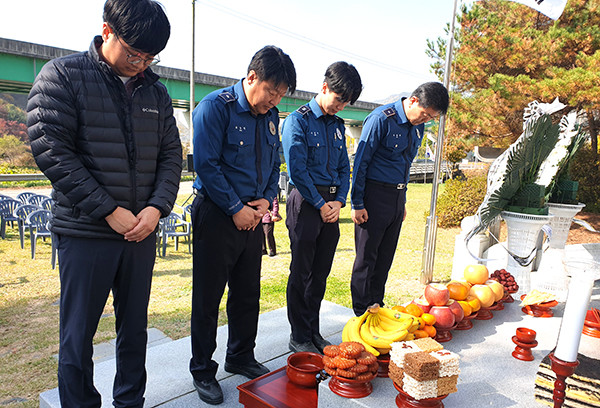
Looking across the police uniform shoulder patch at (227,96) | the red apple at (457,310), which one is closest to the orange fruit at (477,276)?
the red apple at (457,310)

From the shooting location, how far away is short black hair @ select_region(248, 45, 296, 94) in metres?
2.21

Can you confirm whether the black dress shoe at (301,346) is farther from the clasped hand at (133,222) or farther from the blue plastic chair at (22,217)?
the blue plastic chair at (22,217)

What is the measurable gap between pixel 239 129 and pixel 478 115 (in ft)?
27.9

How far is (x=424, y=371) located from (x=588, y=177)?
1010 cm

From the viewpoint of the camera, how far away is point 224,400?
2227mm

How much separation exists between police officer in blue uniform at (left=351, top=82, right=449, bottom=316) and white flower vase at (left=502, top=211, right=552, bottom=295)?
39.0 inches

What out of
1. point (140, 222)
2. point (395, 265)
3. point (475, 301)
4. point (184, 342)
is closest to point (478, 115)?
point (395, 265)

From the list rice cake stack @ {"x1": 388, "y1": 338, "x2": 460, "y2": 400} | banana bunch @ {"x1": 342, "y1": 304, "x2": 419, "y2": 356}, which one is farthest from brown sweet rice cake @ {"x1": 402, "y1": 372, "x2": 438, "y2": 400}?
banana bunch @ {"x1": 342, "y1": 304, "x2": 419, "y2": 356}

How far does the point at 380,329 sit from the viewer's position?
2.13 m

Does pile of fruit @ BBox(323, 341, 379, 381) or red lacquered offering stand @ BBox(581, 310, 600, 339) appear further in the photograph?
red lacquered offering stand @ BBox(581, 310, 600, 339)

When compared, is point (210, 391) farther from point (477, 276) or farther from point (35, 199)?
point (35, 199)

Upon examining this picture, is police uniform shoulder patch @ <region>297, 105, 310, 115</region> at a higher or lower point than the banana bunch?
higher

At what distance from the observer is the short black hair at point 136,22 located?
5.55 feet

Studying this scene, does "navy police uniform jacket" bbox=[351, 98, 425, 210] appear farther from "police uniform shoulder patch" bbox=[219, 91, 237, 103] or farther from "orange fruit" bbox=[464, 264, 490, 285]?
"police uniform shoulder patch" bbox=[219, 91, 237, 103]
